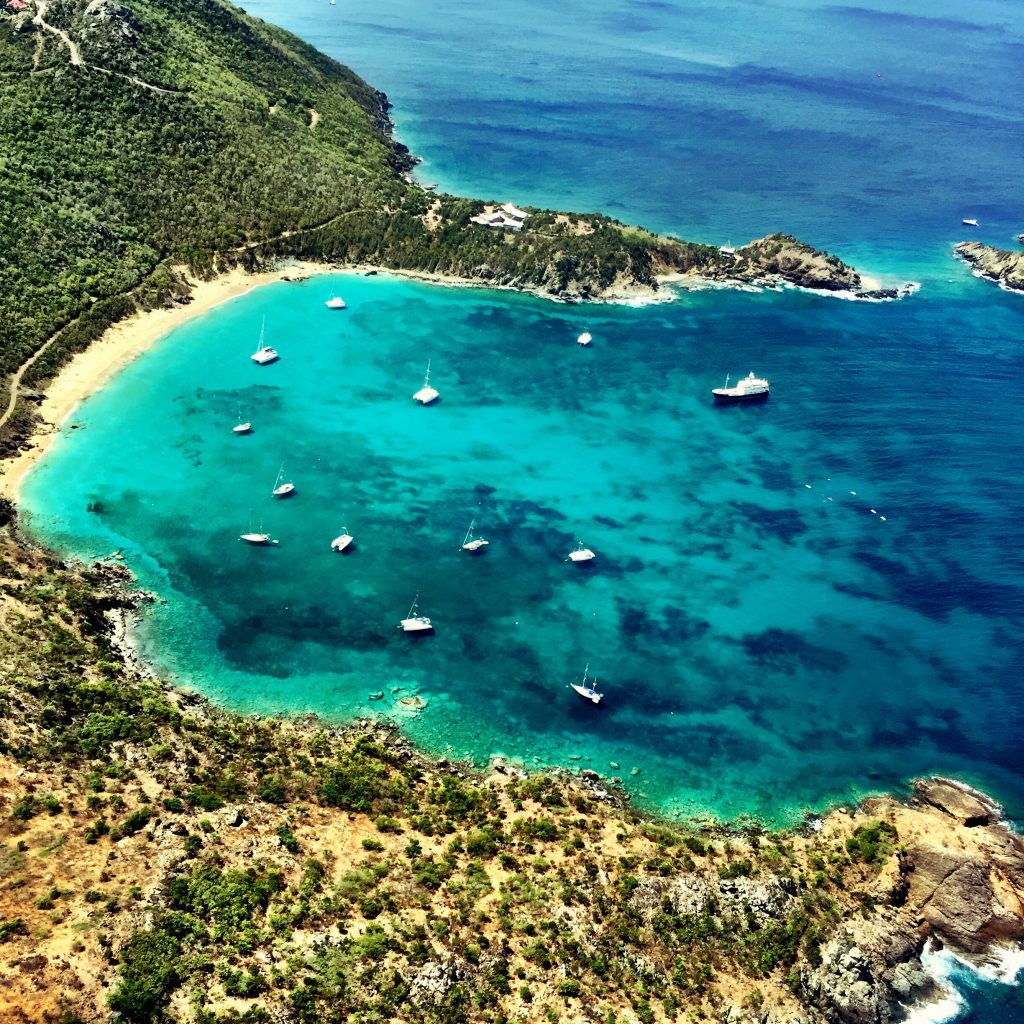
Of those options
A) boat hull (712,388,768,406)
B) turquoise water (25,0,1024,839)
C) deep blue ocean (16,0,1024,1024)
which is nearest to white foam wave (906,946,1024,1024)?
deep blue ocean (16,0,1024,1024)

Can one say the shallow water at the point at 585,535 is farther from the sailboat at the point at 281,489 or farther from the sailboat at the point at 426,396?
the sailboat at the point at 426,396

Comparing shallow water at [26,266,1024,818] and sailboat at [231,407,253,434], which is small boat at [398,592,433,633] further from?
sailboat at [231,407,253,434]

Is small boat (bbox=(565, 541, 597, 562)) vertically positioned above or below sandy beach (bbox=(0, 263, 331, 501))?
below

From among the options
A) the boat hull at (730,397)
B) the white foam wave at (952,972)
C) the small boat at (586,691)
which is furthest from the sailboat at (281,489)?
the white foam wave at (952,972)

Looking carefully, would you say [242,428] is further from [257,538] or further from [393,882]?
[393,882]

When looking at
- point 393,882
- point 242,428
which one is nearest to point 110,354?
point 242,428
